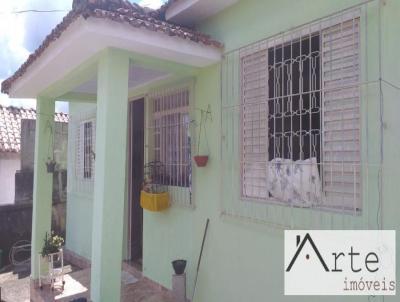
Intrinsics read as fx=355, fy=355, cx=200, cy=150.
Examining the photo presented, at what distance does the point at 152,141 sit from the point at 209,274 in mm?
2834

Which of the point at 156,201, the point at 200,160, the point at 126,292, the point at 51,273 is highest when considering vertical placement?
the point at 200,160

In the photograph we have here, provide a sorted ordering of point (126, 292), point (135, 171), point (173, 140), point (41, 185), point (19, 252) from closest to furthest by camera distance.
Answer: point (173, 140) < point (126, 292) < point (41, 185) < point (135, 171) < point (19, 252)

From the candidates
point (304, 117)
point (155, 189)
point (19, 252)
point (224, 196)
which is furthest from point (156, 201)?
point (19, 252)

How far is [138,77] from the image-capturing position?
680 cm

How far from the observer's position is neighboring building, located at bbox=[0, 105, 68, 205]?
1187 cm

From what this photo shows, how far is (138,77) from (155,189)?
2176 millimetres

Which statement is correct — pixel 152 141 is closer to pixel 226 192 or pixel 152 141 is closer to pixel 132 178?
pixel 132 178

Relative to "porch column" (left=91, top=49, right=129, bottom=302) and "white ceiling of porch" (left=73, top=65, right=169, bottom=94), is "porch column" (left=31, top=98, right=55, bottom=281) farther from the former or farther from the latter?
"porch column" (left=91, top=49, right=129, bottom=302)

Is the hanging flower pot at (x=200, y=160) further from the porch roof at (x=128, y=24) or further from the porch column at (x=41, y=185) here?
the porch column at (x=41, y=185)

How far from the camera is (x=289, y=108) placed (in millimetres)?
4508

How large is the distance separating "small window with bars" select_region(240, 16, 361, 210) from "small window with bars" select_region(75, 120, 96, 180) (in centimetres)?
581

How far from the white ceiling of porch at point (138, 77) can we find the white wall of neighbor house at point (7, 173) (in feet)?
33.7

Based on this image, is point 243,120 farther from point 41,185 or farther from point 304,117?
point 41,185

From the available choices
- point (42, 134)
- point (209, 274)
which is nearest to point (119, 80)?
point (209, 274)
